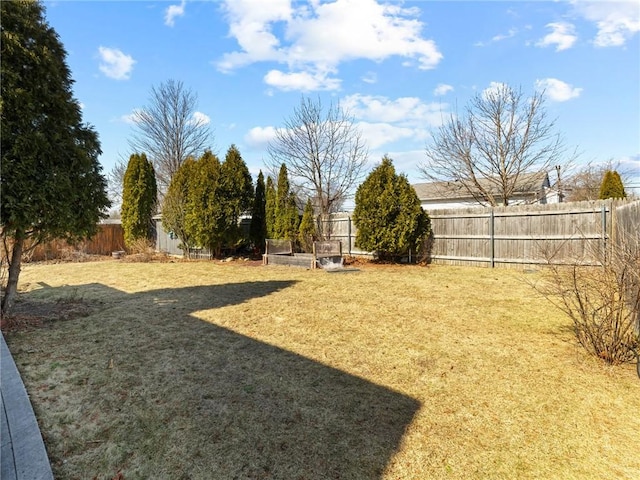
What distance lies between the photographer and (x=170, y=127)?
24.1 meters

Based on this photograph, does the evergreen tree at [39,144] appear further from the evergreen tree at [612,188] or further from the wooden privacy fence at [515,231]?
the evergreen tree at [612,188]

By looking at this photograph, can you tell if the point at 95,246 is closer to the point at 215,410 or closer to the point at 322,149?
the point at 322,149

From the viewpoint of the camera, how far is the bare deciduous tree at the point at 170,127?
24.0m

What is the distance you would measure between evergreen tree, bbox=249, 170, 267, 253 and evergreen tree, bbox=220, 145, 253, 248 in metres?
0.48

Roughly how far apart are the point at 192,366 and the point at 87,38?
7.11 m

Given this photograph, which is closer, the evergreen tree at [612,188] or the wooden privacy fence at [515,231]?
the wooden privacy fence at [515,231]

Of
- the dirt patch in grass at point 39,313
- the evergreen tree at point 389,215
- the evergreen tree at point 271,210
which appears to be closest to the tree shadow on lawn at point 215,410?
the dirt patch in grass at point 39,313

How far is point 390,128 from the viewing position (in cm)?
1658

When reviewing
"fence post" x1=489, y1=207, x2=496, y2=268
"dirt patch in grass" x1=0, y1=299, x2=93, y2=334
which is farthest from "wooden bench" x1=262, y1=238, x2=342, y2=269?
"dirt patch in grass" x1=0, y1=299, x2=93, y2=334

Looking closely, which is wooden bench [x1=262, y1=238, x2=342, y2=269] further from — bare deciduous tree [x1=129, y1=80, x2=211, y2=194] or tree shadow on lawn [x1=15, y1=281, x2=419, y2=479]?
bare deciduous tree [x1=129, y1=80, x2=211, y2=194]

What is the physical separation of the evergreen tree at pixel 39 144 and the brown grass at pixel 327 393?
146cm

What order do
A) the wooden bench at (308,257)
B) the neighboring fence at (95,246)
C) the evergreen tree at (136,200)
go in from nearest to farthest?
1. the wooden bench at (308,257)
2. the neighboring fence at (95,246)
3. the evergreen tree at (136,200)

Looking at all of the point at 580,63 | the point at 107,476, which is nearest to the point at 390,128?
the point at 580,63

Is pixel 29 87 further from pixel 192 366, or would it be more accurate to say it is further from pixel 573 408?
pixel 573 408
